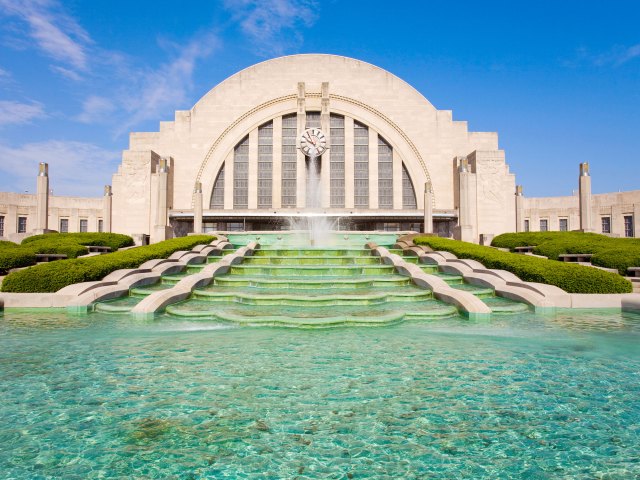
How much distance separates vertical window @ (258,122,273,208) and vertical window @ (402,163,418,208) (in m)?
11.4

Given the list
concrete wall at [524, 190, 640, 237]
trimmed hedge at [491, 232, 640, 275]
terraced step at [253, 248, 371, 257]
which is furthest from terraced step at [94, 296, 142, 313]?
concrete wall at [524, 190, 640, 237]

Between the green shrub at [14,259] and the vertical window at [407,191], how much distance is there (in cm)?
2747

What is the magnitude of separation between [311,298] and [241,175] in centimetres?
2810

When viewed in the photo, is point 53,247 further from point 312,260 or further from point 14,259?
point 312,260

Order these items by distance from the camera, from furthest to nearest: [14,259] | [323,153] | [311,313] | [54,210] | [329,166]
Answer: [54,210] < [329,166] < [323,153] < [14,259] < [311,313]

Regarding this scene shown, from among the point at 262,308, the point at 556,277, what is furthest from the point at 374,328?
the point at 556,277

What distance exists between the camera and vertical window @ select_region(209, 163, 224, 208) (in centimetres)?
3597

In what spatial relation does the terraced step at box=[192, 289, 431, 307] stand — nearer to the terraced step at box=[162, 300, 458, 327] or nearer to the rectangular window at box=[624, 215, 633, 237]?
the terraced step at box=[162, 300, 458, 327]

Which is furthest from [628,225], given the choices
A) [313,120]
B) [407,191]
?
[313,120]

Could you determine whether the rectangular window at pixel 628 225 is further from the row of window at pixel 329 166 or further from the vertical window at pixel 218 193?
the vertical window at pixel 218 193

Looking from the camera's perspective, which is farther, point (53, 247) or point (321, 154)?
point (321, 154)

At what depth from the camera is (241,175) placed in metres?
36.1

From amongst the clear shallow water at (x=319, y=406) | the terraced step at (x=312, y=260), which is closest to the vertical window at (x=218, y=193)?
the terraced step at (x=312, y=260)

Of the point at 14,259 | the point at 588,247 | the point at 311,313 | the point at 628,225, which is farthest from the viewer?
the point at 628,225
